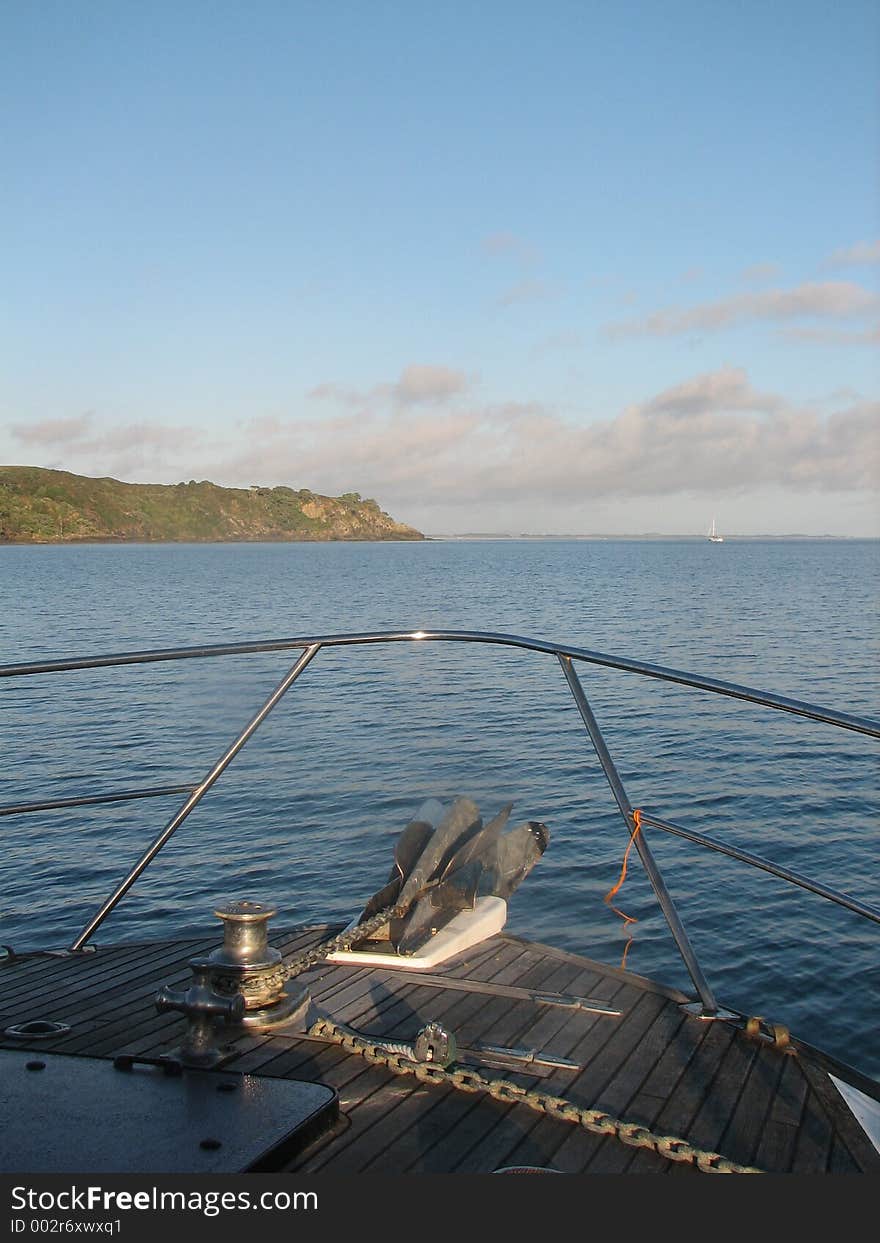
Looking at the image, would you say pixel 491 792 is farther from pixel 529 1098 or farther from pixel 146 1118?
pixel 146 1118

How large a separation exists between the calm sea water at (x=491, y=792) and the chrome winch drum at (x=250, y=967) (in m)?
1.23

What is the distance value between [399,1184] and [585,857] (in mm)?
10719

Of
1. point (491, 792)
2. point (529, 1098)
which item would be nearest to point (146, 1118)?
point (529, 1098)

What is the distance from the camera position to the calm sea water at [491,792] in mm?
10250

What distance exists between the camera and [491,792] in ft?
14.6

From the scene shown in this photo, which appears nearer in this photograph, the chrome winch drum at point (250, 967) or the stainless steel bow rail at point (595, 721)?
the stainless steel bow rail at point (595, 721)

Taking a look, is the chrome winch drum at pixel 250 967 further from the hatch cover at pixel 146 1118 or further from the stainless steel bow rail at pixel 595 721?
the stainless steel bow rail at pixel 595 721

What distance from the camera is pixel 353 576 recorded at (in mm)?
90688

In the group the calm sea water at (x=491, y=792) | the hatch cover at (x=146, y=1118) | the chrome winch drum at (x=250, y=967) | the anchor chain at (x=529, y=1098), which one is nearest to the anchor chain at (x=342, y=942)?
the chrome winch drum at (x=250, y=967)

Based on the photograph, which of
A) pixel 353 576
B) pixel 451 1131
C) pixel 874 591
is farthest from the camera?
pixel 353 576

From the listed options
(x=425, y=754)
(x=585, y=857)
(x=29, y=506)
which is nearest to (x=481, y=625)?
(x=425, y=754)

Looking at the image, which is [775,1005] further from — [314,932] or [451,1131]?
[451,1131]

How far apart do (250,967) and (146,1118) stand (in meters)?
0.72

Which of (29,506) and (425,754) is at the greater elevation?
(29,506)
